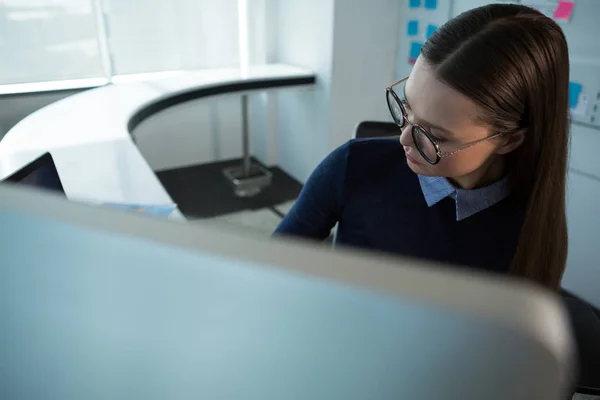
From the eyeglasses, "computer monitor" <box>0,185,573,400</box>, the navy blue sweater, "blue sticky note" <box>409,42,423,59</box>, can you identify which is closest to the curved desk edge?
"blue sticky note" <box>409,42,423,59</box>

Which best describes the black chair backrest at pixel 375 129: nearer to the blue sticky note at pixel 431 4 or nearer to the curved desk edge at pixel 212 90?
the curved desk edge at pixel 212 90

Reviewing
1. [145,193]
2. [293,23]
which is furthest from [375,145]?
[293,23]

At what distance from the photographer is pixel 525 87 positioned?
0.71 metres

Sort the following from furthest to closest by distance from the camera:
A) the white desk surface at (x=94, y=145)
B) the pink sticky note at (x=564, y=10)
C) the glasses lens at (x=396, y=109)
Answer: the pink sticky note at (x=564, y=10) → the white desk surface at (x=94, y=145) → the glasses lens at (x=396, y=109)

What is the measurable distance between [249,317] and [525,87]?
2.28 ft

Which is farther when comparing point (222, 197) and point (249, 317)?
point (222, 197)

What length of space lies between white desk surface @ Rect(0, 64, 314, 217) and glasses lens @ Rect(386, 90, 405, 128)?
2.05 feet

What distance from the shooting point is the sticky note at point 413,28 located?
8.70 ft

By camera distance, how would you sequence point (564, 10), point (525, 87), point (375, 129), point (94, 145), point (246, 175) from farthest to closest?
point (246, 175) < point (564, 10) < point (94, 145) < point (375, 129) < point (525, 87)

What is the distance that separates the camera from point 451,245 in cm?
89

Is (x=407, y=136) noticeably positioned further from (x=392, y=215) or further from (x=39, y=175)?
(x=39, y=175)

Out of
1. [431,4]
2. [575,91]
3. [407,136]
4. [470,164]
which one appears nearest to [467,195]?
[470,164]

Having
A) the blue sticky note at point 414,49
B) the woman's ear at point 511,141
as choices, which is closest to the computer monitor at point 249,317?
the woman's ear at point 511,141

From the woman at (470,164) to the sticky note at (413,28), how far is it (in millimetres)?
1955
